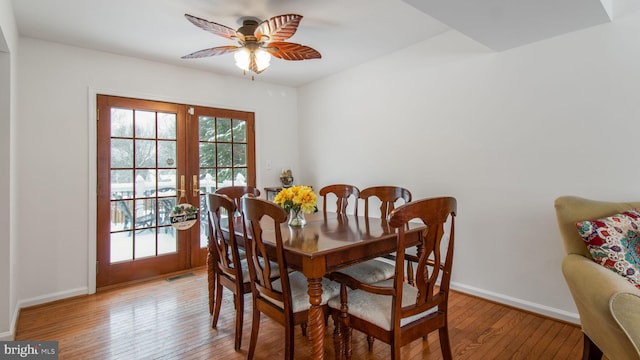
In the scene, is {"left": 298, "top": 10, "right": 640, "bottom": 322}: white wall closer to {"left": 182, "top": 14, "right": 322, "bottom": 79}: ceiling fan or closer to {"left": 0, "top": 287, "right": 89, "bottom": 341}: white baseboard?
{"left": 182, "top": 14, "right": 322, "bottom": 79}: ceiling fan

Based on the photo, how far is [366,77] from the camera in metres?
3.71

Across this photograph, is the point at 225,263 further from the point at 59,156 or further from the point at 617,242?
the point at 617,242

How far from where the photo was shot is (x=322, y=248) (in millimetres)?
1640

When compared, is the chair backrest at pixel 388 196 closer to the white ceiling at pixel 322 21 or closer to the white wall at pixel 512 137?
the white wall at pixel 512 137

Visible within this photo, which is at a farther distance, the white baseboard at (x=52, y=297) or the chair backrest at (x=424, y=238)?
the white baseboard at (x=52, y=297)

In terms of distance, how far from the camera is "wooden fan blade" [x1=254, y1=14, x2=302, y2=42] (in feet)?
6.80

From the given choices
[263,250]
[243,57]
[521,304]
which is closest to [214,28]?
[243,57]

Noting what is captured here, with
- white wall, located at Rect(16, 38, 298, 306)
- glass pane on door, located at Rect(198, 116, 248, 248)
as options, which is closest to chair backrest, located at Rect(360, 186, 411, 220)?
glass pane on door, located at Rect(198, 116, 248, 248)

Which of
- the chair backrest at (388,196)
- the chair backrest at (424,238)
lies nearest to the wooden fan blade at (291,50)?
the chair backrest at (388,196)

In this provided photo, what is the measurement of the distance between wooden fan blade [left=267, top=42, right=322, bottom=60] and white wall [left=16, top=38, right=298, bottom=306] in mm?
1787

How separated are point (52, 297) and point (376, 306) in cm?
314

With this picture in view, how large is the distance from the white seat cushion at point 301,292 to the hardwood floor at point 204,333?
48cm

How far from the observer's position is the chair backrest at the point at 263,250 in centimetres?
162

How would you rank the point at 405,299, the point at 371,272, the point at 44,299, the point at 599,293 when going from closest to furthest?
the point at 599,293 < the point at 405,299 < the point at 371,272 < the point at 44,299
